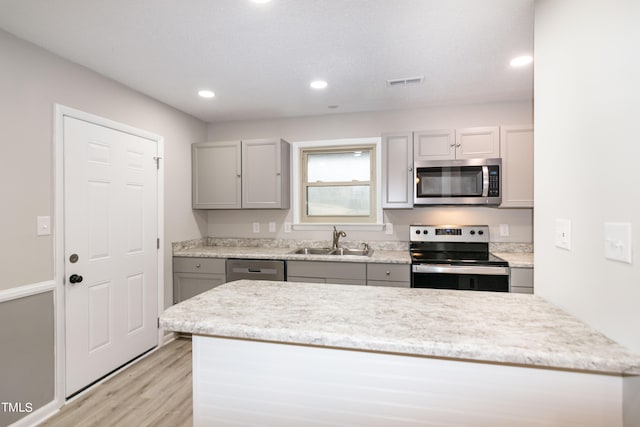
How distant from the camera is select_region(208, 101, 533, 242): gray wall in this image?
3.26 m

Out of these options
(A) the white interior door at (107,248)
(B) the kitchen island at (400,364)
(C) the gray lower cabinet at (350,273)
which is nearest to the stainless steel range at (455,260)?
(C) the gray lower cabinet at (350,273)

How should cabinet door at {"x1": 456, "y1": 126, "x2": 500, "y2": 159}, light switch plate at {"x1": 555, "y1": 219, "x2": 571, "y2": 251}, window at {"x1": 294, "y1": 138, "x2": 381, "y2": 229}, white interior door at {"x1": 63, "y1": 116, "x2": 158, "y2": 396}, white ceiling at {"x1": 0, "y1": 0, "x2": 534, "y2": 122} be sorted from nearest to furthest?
light switch plate at {"x1": 555, "y1": 219, "x2": 571, "y2": 251}, white ceiling at {"x1": 0, "y1": 0, "x2": 534, "y2": 122}, white interior door at {"x1": 63, "y1": 116, "x2": 158, "y2": 396}, cabinet door at {"x1": 456, "y1": 126, "x2": 500, "y2": 159}, window at {"x1": 294, "y1": 138, "x2": 381, "y2": 229}

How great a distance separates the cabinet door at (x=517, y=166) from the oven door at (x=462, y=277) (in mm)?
691

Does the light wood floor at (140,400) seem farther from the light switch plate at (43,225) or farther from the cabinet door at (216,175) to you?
the cabinet door at (216,175)

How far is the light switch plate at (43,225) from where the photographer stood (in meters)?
2.07

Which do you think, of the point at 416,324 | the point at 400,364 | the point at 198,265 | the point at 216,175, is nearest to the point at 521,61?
the point at 416,324

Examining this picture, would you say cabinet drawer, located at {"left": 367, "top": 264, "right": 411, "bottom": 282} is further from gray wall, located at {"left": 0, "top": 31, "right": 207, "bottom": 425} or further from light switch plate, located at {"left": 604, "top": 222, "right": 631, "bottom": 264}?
gray wall, located at {"left": 0, "top": 31, "right": 207, "bottom": 425}

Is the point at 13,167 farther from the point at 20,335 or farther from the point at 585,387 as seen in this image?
the point at 585,387

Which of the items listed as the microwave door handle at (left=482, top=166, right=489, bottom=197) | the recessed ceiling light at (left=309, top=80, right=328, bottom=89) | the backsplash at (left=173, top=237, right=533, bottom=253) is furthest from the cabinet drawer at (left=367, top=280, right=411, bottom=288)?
the recessed ceiling light at (left=309, top=80, right=328, bottom=89)

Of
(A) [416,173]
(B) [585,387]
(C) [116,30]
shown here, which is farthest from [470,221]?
(C) [116,30]

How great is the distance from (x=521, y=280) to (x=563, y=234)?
5.35 ft

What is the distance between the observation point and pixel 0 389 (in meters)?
1.83

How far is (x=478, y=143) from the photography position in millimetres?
3035

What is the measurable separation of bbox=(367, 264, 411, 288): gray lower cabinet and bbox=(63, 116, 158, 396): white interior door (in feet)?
6.72
